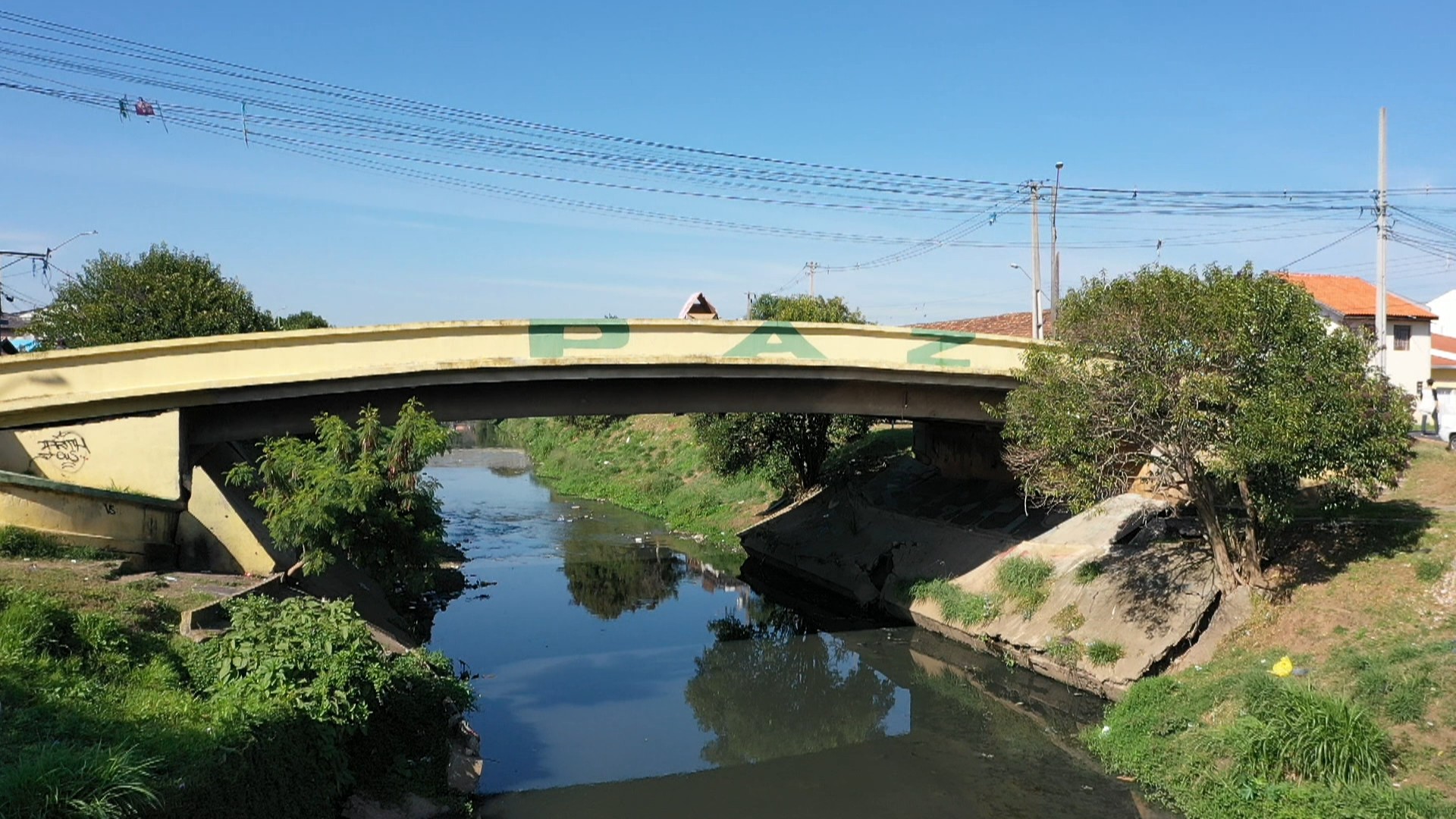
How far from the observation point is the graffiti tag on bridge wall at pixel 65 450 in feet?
48.9

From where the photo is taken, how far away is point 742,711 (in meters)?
17.6

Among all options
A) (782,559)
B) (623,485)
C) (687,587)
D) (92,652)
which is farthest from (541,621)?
(623,485)

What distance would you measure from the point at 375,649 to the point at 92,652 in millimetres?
2875

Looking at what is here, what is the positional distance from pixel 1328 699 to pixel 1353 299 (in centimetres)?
3458

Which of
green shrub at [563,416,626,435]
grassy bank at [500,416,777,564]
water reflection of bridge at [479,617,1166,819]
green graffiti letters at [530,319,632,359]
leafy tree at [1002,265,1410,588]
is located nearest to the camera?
water reflection of bridge at [479,617,1166,819]

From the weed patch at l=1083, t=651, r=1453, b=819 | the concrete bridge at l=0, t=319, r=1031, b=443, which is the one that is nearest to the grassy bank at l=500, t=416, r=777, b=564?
the concrete bridge at l=0, t=319, r=1031, b=443

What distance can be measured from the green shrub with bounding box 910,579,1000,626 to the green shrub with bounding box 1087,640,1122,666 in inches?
125

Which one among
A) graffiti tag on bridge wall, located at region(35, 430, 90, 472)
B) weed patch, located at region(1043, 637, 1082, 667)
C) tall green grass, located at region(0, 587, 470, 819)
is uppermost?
graffiti tag on bridge wall, located at region(35, 430, 90, 472)

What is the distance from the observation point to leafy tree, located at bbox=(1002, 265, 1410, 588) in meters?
14.2

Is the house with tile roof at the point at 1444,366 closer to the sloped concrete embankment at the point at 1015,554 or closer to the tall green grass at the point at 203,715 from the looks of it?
the sloped concrete embankment at the point at 1015,554

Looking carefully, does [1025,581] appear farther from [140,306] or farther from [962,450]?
[140,306]

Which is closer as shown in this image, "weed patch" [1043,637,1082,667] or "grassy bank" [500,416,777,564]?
"weed patch" [1043,637,1082,667]

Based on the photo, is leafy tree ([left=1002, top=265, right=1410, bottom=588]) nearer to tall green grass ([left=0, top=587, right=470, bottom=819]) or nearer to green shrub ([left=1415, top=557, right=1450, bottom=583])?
green shrub ([left=1415, top=557, right=1450, bottom=583])

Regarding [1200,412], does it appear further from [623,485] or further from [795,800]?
[623,485]
